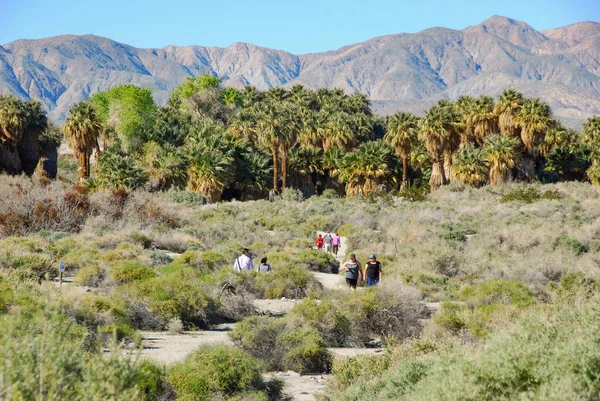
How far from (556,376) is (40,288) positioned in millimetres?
11715

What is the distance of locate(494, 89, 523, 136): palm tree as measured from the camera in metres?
54.8

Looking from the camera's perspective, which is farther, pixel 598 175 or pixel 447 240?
pixel 598 175

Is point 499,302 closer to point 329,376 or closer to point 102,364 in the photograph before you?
point 329,376

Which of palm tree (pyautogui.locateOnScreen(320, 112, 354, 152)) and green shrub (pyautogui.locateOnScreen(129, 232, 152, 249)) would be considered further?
palm tree (pyautogui.locateOnScreen(320, 112, 354, 152))

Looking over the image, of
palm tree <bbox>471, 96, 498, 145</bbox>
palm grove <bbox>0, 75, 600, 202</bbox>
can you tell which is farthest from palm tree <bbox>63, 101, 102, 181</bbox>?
palm tree <bbox>471, 96, 498, 145</bbox>

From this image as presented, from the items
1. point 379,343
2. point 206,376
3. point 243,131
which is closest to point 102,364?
point 206,376

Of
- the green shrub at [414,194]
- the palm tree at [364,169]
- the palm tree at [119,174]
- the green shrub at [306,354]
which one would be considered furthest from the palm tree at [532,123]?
the green shrub at [306,354]

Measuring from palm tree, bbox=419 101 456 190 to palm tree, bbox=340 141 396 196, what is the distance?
3733 mm

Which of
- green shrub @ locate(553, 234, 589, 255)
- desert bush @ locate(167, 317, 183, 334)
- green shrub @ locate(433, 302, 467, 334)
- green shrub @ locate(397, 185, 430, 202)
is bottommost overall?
green shrub @ locate(397, 185, 430, 202)

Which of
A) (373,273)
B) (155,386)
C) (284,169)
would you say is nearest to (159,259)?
(373,273)

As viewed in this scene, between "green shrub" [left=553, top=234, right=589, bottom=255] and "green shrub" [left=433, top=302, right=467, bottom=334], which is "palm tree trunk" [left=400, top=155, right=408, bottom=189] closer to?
"green shrub" [left=553, top=234, right=589, bottom=255]

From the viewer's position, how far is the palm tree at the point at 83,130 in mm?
47906

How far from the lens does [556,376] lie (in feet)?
19.9

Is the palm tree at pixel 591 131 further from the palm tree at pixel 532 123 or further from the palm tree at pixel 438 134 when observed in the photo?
the palm tree at pixel 438 134
